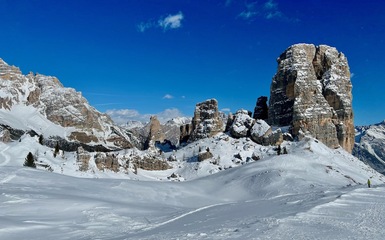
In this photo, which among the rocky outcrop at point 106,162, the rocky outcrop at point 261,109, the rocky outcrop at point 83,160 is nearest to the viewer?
the rocky outcrop at point 83,160

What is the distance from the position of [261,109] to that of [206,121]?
2892 cm

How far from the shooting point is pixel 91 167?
106m

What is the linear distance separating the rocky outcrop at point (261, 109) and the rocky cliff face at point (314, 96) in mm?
10966

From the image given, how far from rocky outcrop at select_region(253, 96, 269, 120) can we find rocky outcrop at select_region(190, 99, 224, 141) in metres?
20.4

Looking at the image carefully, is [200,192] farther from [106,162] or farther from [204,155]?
[204,155]

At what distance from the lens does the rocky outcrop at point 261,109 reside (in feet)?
545

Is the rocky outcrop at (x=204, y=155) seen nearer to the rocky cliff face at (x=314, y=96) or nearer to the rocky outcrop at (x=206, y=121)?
the rocky outcrop at (x=206, y=121)

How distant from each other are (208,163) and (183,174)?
8787mm

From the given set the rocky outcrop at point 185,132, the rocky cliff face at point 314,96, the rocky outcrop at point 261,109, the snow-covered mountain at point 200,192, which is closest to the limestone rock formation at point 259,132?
the snow-covered mountain at point 200,192

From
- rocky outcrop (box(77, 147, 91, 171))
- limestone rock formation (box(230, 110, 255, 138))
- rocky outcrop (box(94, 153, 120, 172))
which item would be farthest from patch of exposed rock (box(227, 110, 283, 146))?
rocky outcrop (box(77, 147, 91, 171))

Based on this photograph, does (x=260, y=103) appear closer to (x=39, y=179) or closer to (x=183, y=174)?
(x=183, y=174)

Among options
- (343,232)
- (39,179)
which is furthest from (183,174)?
(343,232)

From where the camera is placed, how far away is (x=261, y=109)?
168 m

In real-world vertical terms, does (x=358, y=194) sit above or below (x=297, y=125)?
→ below
